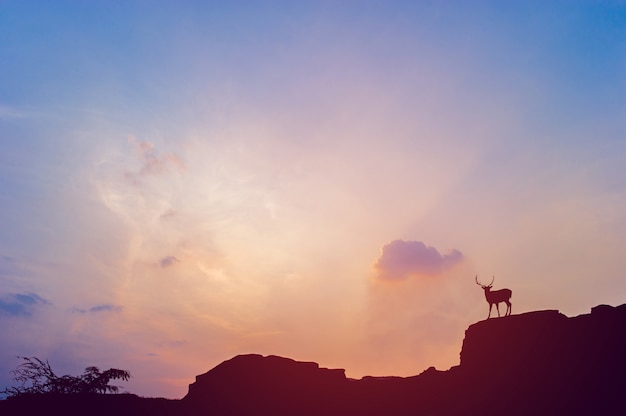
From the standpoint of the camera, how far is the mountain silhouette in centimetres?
3591

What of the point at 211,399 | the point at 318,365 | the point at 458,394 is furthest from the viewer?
the point at 318,365

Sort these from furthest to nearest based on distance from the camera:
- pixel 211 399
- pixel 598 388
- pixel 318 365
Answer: pixel 318 365, pixel 211 399, pixel 598 388

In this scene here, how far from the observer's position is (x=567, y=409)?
35469 millimetres

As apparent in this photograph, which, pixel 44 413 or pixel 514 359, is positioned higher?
pixel 514 359

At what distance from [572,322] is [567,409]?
6263mm

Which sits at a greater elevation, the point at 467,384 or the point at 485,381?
the point at 485,381

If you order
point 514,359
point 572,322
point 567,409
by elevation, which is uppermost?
point 572,322

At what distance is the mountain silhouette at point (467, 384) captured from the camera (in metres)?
35.9

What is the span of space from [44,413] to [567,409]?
36.8 meters

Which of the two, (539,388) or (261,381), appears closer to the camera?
(539,388)

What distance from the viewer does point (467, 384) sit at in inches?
1638

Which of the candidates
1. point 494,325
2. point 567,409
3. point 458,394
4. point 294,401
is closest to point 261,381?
Answer: point 294,401

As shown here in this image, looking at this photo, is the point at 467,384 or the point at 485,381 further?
the point at 467,384

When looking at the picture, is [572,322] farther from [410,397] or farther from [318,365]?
[318,365]
